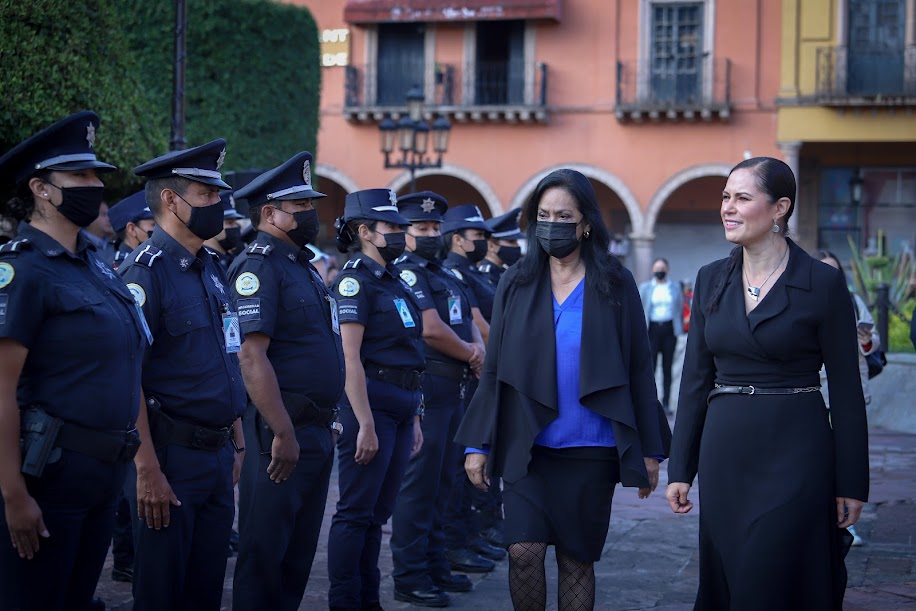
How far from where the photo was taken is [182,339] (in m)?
4.54

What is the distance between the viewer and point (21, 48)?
8.02 meters

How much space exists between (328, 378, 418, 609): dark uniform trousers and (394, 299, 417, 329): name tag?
0.32 m

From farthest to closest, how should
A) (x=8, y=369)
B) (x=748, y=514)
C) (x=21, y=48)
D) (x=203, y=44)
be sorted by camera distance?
(x=203, y=44), (x=21, y=48), (x=748, y=514), (x=8, y=369)

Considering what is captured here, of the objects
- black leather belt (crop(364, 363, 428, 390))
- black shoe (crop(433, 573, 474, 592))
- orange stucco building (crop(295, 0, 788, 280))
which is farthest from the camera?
orange stucco building (crop(295, 0, 788, 280))

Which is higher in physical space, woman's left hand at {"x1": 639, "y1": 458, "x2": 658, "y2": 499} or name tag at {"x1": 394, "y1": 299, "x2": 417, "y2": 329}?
name tag at {"x1": 394, "y1": 299, "x2": 417, "y2": 329}

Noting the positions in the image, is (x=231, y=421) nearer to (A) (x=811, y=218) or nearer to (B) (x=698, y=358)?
(B) (x=698, y=358)

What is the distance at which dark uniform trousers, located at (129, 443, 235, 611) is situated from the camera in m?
4.47

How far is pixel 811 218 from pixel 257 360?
981 inches

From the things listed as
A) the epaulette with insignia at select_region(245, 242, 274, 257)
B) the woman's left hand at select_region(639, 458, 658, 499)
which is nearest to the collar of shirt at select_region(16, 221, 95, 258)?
the epaulette with insignia at select_region(245, 242, 274, 257)

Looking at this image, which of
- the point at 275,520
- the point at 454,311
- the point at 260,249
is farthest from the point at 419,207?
the point at 275,520

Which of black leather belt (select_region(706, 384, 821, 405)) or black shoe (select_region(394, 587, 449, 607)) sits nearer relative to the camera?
black leather belt (select_region(706, 384, 821, 405))

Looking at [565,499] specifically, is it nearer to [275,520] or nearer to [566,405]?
[566,405]

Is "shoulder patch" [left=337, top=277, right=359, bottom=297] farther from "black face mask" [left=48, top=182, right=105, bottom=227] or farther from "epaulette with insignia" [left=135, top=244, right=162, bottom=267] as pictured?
"black face mask" [left=48, top=182, right=105, bottom=227]

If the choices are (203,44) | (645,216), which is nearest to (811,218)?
(645,216)
